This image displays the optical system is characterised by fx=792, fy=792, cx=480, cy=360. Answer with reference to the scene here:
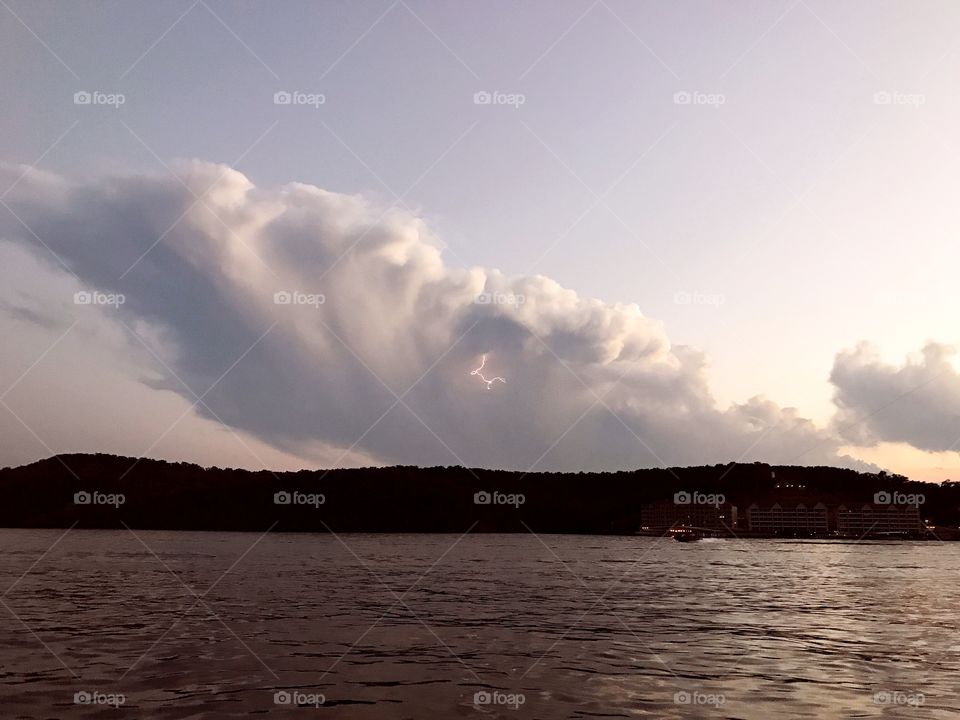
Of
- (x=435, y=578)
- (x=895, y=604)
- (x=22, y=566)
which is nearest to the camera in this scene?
(x=895, y=604)

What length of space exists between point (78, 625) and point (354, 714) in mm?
21377

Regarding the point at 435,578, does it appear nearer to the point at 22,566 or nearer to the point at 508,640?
the point at 508,640

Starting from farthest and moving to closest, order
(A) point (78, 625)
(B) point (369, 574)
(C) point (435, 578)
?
(B) point (369, 574) → (C) point (435, 578) → (A) point (78, 625)

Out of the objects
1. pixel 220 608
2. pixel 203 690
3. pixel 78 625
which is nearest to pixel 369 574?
pixel 220 608

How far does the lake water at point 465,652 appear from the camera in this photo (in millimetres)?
20812

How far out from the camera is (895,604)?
5225 centimetres

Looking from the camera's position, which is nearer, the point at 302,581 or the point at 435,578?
the point at 302,581

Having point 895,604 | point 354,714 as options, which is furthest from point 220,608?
point 895,604

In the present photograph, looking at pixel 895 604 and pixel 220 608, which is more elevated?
pixel 220 608

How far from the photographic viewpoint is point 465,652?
2934 centimetres

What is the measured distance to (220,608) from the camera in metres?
42.5

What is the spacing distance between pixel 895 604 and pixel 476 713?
1695 inches

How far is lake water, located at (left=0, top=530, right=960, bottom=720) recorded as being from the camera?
2081cm

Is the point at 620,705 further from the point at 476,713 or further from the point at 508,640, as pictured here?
the point at 508,640
